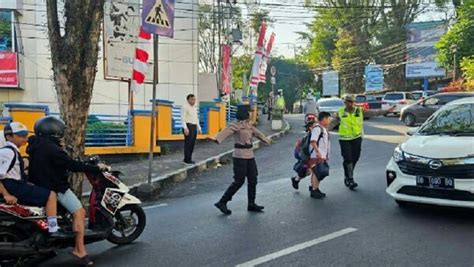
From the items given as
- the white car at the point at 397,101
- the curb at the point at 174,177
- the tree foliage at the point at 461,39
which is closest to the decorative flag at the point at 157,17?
the curb at the point at 174,177

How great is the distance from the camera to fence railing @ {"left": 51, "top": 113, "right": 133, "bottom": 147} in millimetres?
12094

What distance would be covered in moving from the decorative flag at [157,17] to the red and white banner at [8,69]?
12.2 meters

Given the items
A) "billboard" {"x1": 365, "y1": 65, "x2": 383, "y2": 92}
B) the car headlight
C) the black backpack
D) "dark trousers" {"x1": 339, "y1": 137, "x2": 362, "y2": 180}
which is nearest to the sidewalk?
the black backpack

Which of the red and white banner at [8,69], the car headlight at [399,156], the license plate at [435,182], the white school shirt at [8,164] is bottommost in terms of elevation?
the license plate at [435,182]

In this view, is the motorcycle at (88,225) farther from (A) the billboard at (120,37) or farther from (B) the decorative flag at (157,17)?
(A) the billboard at (120,37)

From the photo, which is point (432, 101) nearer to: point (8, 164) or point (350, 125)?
point (350, 125)

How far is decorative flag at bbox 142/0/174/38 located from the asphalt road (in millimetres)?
2946

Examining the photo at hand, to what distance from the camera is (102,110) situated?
19.4m

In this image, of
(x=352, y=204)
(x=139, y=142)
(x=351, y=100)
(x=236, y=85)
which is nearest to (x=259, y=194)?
(x=352, y=204)

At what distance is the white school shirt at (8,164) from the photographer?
482 centimetres

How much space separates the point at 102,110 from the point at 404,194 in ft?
49.1

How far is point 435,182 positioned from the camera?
6.12 metres

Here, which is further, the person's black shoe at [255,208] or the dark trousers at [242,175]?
the person's black shoe at [255,208]

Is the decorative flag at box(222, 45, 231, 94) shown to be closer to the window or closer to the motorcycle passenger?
the window
